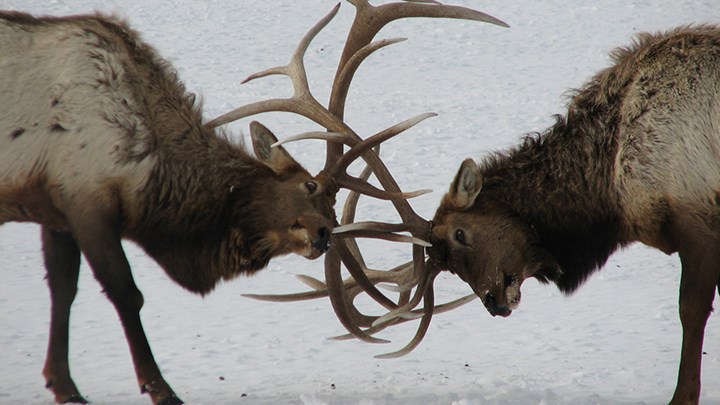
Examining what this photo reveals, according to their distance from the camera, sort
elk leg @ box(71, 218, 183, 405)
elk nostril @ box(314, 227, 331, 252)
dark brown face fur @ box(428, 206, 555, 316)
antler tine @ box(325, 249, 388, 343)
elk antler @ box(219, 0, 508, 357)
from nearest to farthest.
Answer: elk leg @ box(71, 218, 183, 405)
elk nostril @ box(314, 227, 331, 252)
dark brown face fur @ box(428, 206, 555, 316)
elk antler @ box(219, 0, 508, 357)
antler tine @ box(325, 249, 388, 343)

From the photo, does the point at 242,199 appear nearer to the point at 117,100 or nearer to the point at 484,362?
the point at 117,100

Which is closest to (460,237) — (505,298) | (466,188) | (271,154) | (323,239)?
(466,188)

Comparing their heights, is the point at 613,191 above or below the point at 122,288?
above

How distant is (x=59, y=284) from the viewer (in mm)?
5867

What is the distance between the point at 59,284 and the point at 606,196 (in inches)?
119

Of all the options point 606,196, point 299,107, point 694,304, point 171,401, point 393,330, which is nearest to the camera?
point 171,401

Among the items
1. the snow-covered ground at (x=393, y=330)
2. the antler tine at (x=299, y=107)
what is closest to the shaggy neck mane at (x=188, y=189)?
the antler tine at (x=299, y=107)

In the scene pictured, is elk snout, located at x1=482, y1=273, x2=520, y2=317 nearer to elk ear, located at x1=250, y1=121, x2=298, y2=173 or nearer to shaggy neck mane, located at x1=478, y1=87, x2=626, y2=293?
shaggy neck mane, located at x1=478, y1=87, x2=626, y2=293

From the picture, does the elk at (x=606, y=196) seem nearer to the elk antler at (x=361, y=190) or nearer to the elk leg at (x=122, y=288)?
the elk antler at (x=361, y=190)

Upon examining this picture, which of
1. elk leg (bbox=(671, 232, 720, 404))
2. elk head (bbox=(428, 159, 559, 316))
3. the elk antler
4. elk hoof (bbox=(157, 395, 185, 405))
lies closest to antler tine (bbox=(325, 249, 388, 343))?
the elk antler

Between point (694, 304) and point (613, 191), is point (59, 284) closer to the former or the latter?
point (613, 191)

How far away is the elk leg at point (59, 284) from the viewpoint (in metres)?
5.79

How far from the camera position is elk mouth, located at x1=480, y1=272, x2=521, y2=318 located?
566cm

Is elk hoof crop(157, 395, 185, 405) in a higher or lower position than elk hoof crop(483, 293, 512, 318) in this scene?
lower
